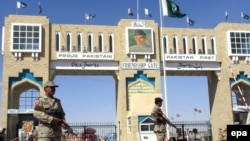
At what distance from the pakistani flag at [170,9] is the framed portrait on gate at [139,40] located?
8.34 m

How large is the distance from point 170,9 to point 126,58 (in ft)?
29.1

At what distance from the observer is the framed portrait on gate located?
30.5 meters

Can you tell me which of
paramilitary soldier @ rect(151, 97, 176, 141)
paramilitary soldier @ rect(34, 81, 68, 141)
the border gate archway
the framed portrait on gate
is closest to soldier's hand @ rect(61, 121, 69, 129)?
paramilitary soldier @ rect(34, 81, 68, 141)

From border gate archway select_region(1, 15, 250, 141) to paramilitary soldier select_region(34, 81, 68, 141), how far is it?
20.3 meters

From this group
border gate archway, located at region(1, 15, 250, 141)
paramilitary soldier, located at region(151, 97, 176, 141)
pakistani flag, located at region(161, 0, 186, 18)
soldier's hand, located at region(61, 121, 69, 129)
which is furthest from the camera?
border gate archway, located at region(1, 15, 250, 141)

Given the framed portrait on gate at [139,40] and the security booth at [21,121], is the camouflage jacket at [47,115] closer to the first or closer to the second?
the security booth at [21,121]

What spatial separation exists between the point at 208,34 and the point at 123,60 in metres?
7.81

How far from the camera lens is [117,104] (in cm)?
3138

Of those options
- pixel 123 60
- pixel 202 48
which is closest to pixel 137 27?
pixel 123 60

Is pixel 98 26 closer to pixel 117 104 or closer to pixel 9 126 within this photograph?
pixel 117 104

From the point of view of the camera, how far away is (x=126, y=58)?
30.5 meters

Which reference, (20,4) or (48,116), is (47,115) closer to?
(48,116)

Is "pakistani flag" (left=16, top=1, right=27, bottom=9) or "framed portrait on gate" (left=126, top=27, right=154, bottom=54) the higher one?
"pakistani flag" (left=16, top=1, right=27, bottom=9)

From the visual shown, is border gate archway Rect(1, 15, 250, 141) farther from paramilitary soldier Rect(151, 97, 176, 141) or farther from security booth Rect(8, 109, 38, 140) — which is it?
paramilitary soldier Rect(151, 97, 176, 141)
